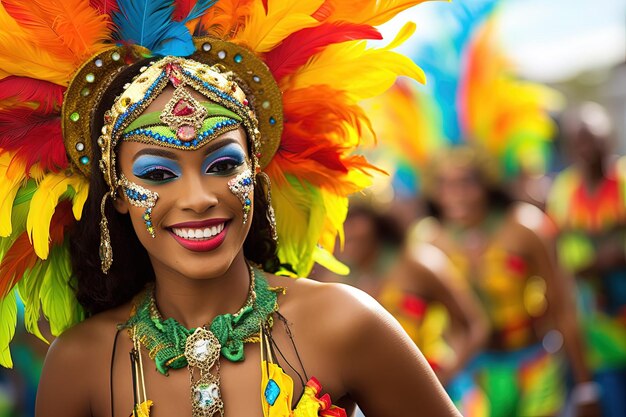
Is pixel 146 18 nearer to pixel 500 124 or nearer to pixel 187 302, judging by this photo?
pixel 187 302

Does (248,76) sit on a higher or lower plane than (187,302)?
higher

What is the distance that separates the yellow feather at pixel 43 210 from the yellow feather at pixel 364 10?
1023mm

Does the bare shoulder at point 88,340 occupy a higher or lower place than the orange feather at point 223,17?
lower

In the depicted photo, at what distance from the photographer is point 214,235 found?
326 cm

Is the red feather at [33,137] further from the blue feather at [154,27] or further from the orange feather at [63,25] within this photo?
the blue feather at [154,27]

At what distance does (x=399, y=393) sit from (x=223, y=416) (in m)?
0.53

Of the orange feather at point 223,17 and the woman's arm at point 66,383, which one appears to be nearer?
the woman's arm at point 66,383

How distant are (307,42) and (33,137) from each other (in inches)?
36.4

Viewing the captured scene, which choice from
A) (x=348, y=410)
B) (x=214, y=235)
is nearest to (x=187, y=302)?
(x=214, y=235)

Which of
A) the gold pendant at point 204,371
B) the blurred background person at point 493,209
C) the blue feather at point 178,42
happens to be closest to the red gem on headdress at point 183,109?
the blue feather at point 178,42

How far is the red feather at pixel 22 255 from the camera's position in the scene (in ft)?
11.8

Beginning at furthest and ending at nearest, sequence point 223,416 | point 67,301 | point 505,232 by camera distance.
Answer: point 505,232, point 67,301, point 223,416

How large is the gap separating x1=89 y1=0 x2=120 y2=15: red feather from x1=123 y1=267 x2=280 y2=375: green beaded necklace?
931 millimetres

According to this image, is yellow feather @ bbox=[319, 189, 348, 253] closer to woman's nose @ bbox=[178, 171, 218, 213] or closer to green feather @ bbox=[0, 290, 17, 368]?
woman's nose @ bbox=[178, 171, 218, 213]
